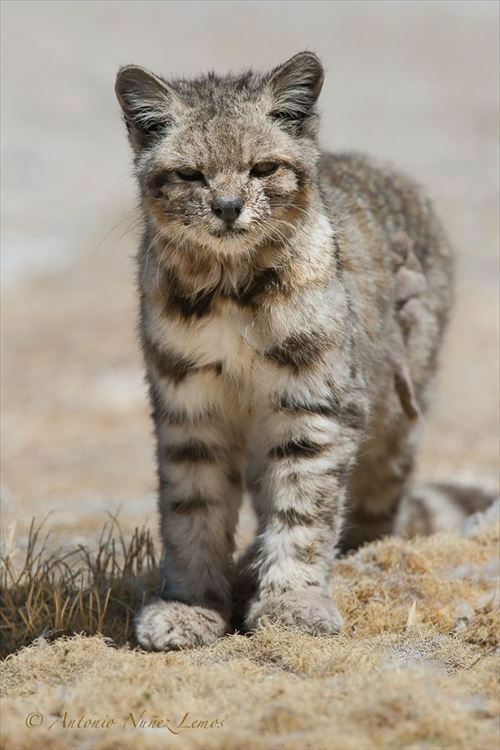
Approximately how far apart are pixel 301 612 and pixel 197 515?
0.80m

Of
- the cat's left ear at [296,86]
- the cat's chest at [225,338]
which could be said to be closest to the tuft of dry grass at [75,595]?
the cat's chest at [225,338]

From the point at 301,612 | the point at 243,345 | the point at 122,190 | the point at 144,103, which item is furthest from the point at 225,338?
the point at 122,190

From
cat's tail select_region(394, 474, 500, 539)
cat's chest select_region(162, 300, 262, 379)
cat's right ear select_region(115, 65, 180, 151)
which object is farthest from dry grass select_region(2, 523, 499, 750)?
cat's right ear select_region(115, 65, 180, 151)

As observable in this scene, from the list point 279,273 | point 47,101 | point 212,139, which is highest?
point 47,101

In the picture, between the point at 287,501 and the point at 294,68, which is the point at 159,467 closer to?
the point at 287,501

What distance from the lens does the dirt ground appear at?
442 centimetres

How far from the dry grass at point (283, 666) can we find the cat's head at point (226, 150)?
1.87m

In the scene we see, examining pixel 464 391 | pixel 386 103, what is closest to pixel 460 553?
pixel 464 391

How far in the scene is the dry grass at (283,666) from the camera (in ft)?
12.9

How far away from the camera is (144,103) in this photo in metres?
5.59

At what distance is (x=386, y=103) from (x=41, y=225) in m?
11.8

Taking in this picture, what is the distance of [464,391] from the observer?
14.0 metres

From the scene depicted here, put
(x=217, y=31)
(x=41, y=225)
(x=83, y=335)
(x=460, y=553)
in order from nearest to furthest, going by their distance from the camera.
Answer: (x=460, y=553) < (x=83, y=335) < (x=41, y=225) < (x=217, y=31)

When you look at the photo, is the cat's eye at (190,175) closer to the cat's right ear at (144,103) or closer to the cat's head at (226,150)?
the cat's head at (226,150)
